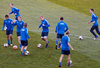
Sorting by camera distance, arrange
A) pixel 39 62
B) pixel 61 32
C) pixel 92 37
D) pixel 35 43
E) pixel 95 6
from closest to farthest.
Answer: pixel 39 62, pixel 61 32, pixel 35 43, pixel 92 37, pixel 95 6

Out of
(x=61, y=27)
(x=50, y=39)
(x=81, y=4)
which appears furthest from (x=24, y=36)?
(x=81, y=4)

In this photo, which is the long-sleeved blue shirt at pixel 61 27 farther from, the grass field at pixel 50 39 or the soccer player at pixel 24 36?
the soccer player at pixel 24 36

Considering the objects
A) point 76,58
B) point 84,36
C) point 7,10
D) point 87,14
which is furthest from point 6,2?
point 76,58

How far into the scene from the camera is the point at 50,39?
19.9m

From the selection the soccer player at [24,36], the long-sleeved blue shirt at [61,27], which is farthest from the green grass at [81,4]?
the soccer player at [24,36]

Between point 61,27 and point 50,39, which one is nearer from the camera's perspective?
point 61,27

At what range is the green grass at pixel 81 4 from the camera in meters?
29.8

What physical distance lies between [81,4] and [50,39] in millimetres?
13183

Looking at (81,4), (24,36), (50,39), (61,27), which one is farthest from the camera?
(81,4)

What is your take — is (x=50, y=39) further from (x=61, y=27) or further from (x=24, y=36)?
(x=24, y=36)

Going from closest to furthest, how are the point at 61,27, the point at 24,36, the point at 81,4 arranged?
1. the point at 24,36
2. the point at 61,27
3. the point at 81,4

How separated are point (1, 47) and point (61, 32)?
4.39m

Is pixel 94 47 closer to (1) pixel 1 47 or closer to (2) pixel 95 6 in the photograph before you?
(1) pixel 1 47

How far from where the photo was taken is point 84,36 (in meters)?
20.7
